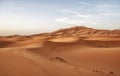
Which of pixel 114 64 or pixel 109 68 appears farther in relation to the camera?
pixel 114 64

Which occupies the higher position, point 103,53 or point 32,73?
point 32,73

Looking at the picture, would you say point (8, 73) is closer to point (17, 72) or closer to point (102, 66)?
point (17, 72)

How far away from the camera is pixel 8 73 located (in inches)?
224

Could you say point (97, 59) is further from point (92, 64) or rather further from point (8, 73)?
point (8, 73)

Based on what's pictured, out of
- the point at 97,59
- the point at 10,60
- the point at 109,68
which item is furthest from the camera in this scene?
the point at 97,59

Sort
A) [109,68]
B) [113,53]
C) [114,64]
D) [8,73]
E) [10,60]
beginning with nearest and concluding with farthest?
[8,73]
[10,60]
[109,68]
[114,64]
[113,53]

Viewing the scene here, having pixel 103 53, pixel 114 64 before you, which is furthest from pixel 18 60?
pixel 103 53

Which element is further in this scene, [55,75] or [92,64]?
[92,64]

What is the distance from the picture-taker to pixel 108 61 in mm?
10453

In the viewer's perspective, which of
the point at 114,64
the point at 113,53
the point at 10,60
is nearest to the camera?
the point at 10,60

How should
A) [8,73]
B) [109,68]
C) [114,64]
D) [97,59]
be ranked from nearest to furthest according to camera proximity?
[8,73] → [109,68] → [114,64] → [97,59]

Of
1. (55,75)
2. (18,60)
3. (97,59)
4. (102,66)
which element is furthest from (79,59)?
(55,75)

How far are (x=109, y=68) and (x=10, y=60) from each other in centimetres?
420

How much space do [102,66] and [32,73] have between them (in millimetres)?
4444
